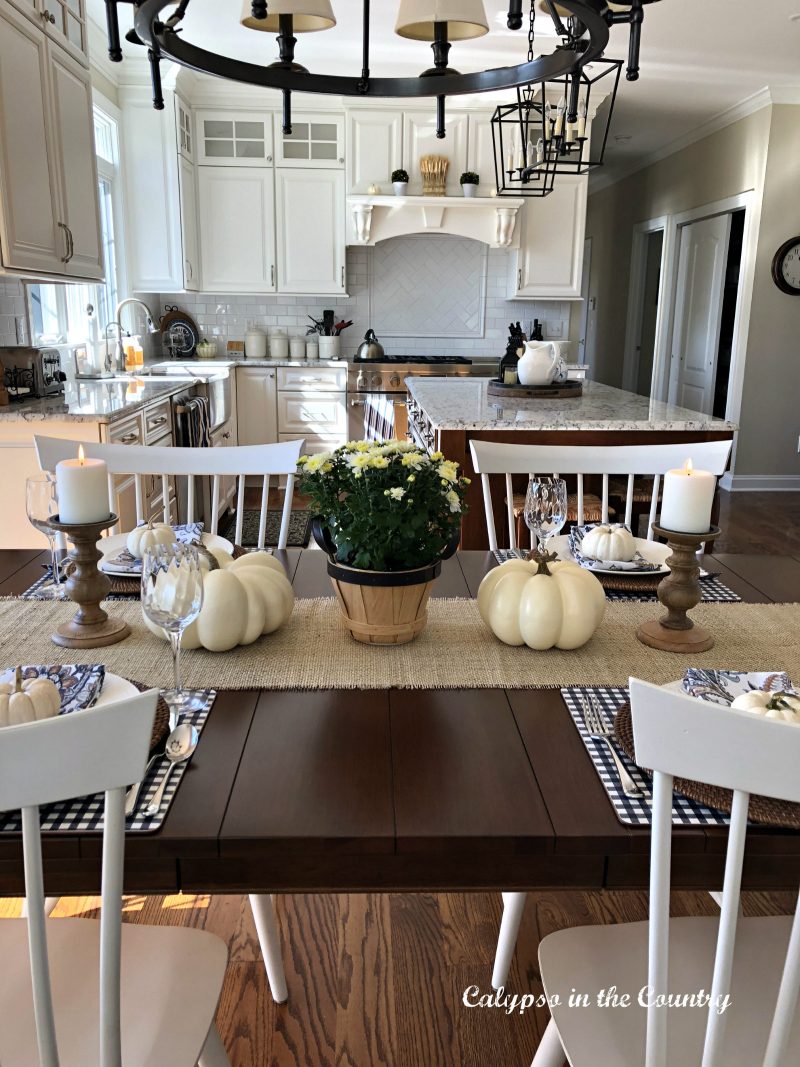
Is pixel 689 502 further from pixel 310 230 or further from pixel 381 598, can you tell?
pixel 310 230

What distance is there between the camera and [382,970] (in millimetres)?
1673

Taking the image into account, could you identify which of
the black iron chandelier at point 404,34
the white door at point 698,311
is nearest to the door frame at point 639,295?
the white door at point 698,311

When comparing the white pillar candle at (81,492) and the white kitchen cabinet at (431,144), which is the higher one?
the white kitchen cabinet at (431,144)

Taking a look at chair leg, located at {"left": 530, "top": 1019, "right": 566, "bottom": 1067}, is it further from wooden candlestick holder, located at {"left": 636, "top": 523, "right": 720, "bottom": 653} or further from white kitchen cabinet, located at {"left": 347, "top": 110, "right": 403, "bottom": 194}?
white kitchen cabinet, located at {"left": 347, "top": 110, "right": 403, "bottom": 194}

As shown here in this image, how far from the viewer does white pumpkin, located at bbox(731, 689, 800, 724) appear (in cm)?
93

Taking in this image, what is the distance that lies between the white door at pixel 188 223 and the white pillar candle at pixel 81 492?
4.84m

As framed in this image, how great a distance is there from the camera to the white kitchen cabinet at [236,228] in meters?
5.93

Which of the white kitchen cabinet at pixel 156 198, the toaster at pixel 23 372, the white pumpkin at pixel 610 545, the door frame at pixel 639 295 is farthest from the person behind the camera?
the door frame at pixel 639 295

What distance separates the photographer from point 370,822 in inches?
33.8

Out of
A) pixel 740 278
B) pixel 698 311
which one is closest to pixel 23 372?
pixel 740 278

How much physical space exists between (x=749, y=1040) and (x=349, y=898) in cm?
109

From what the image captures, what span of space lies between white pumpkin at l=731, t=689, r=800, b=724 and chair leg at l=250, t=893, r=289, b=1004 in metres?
0.96

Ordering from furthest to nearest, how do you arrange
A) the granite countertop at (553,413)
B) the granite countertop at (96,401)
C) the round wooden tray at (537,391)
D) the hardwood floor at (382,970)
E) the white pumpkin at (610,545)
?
the round wooden tray at (537,391) < the granite countertop at (96,401) < the granite countertop at (553,413) < the white pumpkin at (610,545) < the hardwood floor at (382,970)

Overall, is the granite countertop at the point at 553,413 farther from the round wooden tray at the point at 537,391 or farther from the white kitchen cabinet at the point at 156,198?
the white kitchen cabinet at the point at 156,198
